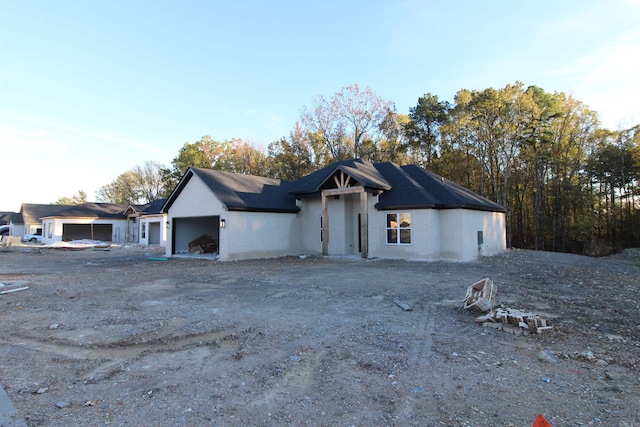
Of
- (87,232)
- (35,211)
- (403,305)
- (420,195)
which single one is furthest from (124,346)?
(35,211)

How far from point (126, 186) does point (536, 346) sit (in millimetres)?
67433

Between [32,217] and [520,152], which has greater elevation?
[520,152]

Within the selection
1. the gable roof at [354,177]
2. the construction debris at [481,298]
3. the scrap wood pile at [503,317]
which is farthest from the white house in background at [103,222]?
the scrap wood pile at [503,317]

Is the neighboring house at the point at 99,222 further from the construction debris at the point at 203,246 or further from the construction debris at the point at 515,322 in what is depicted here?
the construction debris at the point at 515,322

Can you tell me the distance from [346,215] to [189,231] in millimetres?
10363

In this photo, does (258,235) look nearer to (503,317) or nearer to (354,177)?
(354,177)

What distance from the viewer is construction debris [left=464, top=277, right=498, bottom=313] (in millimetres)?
6674

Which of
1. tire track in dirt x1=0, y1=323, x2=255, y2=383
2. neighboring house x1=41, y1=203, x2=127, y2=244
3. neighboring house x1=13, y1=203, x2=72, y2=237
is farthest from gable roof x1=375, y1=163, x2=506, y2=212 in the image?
neighboring house x1=13, y1=203, x2=72, y2=237

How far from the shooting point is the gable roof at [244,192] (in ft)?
60.0

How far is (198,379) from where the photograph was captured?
4137mm

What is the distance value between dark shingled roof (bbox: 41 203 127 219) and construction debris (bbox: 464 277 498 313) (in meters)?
39.1

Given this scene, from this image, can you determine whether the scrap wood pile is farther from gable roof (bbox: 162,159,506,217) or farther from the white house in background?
the white house in background

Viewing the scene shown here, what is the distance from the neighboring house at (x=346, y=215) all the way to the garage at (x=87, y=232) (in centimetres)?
2566

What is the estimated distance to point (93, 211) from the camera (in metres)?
38.2
